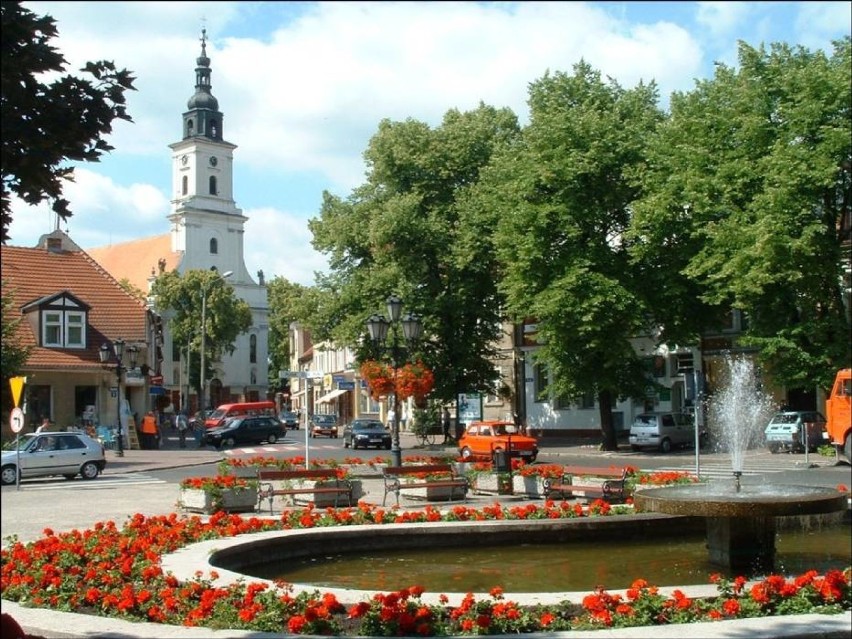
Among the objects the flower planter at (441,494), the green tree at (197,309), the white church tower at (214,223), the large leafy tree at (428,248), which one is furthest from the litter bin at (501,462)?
the white church tower at (214,223)

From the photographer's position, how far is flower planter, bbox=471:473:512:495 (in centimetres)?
2166

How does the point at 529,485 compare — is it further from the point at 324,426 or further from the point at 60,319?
the point at 324,426

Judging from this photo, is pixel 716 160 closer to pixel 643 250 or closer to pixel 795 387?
pixel 643 250

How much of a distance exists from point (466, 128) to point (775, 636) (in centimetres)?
4261

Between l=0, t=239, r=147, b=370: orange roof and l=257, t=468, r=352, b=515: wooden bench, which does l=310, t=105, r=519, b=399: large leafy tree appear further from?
l=257, t=468, r=352, b=515: wooden bench

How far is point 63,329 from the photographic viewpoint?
4812 cm

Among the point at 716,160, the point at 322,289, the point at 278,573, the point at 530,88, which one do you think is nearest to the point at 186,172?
the point at 322,289

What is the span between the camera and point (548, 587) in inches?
481

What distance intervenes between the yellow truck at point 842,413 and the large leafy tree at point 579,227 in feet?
29.8

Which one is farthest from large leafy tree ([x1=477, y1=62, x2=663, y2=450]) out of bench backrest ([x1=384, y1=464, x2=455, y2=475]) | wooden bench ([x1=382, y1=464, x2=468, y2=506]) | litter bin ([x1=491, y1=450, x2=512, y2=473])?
wooden bench ([x1=382, y1=464, x2=468, y2=506])

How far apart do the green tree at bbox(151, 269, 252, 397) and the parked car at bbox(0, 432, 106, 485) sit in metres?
53.0

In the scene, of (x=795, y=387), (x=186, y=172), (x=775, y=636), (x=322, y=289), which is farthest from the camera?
(x=186, y=172)

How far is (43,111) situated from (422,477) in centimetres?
1586

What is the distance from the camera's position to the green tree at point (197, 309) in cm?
8481
